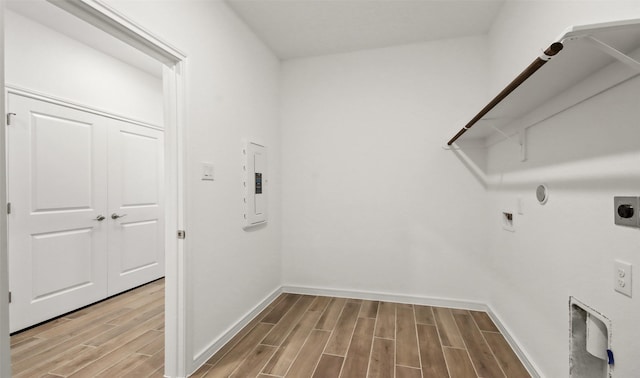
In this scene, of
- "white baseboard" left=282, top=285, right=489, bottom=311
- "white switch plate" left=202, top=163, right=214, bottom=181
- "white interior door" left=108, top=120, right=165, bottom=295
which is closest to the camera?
"white switch plate" left=202, top=163, right=214, bottom=181

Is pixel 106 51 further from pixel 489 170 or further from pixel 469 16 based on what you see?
pixel 489 170

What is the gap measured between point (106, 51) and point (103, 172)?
1.30 m

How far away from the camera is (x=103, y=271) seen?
3.04 meters

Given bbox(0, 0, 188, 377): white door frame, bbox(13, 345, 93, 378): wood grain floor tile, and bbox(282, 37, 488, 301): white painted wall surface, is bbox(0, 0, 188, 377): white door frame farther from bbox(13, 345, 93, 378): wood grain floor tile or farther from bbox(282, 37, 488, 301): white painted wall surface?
bbox(282, 37, 488, 301): white painted wall surface

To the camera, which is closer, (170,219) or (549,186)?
(549,186)

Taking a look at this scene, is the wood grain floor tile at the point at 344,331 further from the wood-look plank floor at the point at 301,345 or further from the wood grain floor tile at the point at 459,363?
the wood grain floor tile at the point at 459,363

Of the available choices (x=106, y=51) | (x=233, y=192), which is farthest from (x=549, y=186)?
(x=106, y=51)

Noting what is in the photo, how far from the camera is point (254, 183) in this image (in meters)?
2.63

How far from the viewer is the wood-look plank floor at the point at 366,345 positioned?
183cm

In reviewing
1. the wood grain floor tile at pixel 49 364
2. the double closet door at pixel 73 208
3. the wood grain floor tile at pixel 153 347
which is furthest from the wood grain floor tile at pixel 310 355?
the double closet door at pixel 73 208

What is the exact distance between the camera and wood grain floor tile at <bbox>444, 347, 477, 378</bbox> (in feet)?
5.87

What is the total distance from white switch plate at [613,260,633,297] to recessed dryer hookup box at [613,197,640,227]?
0.51 ft

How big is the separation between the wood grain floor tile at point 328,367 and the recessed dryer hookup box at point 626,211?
162cm

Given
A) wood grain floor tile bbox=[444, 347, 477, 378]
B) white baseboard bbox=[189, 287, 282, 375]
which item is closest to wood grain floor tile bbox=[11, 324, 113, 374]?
white baseboard bbox=[189, 287, 282, 375]
